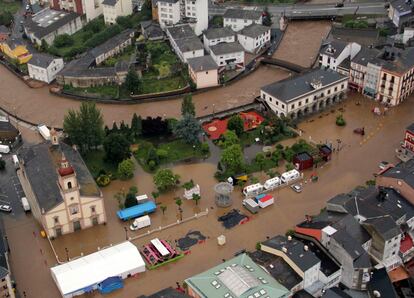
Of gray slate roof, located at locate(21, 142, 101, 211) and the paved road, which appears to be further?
the paved road

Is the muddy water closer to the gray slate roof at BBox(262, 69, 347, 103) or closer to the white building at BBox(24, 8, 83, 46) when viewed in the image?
the gray slate roof at BBox(262, 69, 347, 103)

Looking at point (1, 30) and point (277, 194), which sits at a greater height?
point (1, 30)

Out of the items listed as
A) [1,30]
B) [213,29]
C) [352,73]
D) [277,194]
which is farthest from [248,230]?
[1,30]

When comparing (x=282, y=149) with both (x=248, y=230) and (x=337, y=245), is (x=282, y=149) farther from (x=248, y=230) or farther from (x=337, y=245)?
(x=337, y=245)

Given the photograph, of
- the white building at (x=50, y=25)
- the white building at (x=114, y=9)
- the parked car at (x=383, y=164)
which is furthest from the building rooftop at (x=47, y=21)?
the parked car at (x=383, y=164)

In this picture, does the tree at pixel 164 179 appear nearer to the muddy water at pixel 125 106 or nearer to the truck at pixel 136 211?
the truck at pixel 136 211

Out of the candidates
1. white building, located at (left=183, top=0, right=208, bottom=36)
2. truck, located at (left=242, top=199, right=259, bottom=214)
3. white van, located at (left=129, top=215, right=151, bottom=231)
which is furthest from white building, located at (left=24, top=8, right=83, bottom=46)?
truck, located at (left=242, top=199, right=259, bottom=214)

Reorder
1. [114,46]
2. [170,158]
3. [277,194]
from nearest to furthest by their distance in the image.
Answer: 1. [277,194]
2. [170,158]
3. [114,46]
